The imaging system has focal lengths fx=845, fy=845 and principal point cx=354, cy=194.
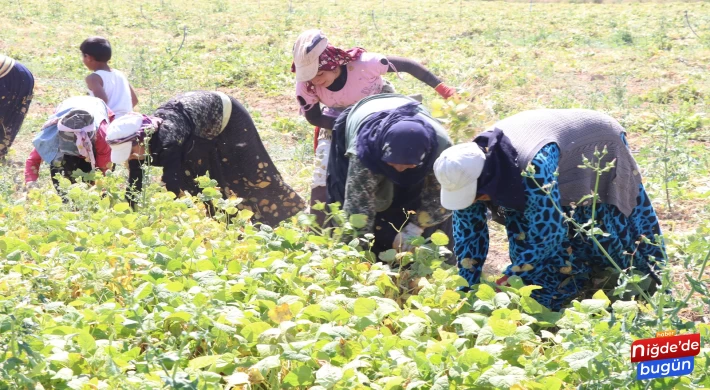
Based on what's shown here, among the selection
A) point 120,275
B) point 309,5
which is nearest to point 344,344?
point 120,275

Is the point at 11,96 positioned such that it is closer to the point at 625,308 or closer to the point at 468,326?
the point at 468,326

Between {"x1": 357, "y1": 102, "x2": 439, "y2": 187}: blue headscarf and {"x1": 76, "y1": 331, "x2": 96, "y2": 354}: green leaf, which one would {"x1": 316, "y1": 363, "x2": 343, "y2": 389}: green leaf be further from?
{"x1": 357, "y1": 102, "x2": 439, "y2": 187}: blue headscarf

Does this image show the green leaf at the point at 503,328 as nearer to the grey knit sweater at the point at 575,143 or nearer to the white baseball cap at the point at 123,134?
the grey knit sweater at the point at 575,143

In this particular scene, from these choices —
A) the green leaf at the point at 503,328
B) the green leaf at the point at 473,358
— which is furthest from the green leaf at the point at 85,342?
the green leaf at the point at 503,328

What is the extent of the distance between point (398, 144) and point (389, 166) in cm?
14

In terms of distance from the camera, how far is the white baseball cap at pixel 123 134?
3.93 m

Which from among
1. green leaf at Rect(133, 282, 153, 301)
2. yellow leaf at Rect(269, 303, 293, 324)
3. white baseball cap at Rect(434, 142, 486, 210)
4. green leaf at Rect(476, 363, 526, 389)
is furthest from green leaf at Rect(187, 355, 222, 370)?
white baseball cap at Rect(434, 142, 486, 210)

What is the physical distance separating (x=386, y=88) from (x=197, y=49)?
843 cm

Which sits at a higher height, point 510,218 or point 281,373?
point 510,218

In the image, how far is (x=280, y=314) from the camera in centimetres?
243

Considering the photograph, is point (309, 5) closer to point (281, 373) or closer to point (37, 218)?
point (37, 218)

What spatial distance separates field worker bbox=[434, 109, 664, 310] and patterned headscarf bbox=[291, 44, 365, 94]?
139 centimetres

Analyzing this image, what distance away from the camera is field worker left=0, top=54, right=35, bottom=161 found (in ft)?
18.6

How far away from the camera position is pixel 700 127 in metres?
6.70
